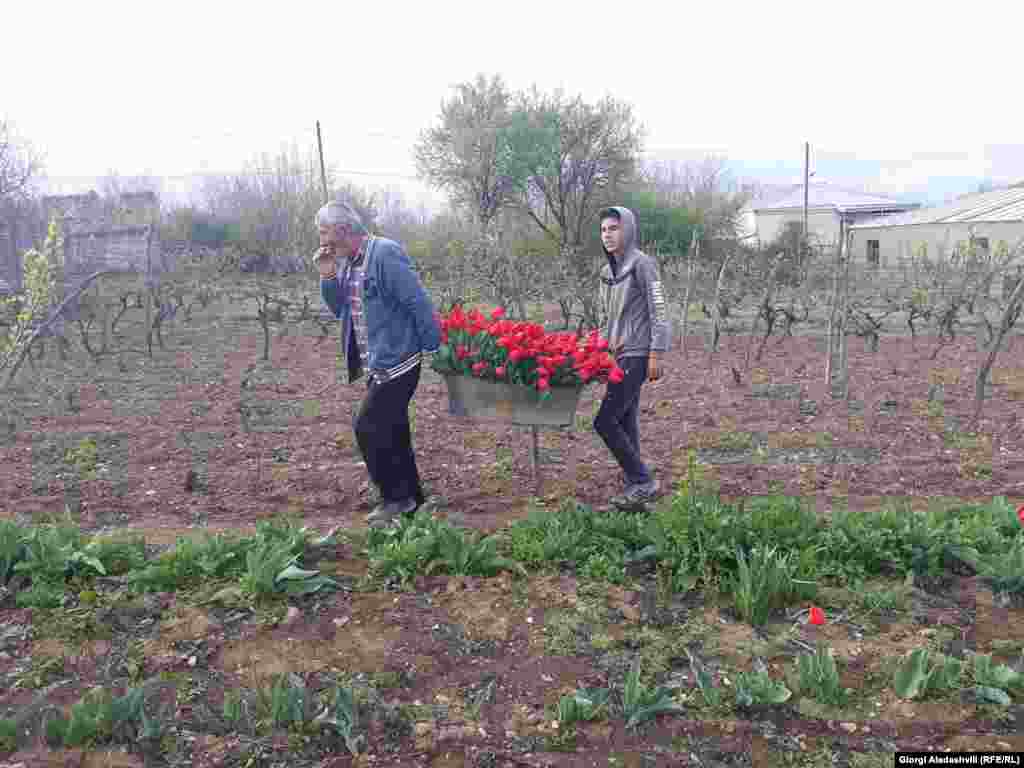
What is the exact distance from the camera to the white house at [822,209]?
41.8 m

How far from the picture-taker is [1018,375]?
9391mm

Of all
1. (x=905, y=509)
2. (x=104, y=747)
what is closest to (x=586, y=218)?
(x=905, y=509)

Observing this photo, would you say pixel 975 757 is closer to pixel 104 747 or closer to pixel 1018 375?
pixel 104 747

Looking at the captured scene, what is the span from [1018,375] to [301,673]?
8.92 meters

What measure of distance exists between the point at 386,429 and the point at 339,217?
41.9 inches

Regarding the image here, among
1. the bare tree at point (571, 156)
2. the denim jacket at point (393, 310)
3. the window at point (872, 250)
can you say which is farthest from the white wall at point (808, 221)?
the denim jacket at point (393, 310)

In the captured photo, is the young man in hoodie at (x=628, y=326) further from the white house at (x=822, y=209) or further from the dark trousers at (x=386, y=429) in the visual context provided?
the white house at (x=822, y=209)

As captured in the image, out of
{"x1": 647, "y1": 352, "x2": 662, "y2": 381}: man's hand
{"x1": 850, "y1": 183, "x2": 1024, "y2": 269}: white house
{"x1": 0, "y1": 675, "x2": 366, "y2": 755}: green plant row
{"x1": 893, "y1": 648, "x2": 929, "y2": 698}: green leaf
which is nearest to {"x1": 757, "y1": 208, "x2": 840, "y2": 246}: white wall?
{"x1": 850, "y1": 183, "x2": 1024, "y2": 269}: white house

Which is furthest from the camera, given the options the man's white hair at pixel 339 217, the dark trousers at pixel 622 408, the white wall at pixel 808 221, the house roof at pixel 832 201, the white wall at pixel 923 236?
the house roof at pixel 832 201

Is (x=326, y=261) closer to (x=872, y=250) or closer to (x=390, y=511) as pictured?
(x=390, y=511)

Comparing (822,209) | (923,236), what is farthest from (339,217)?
(822,209)

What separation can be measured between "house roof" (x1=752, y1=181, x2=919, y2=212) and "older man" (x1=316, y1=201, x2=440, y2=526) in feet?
128

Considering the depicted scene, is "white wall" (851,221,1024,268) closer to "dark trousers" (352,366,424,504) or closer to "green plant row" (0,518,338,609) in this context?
"dark trousers" (352,366,424,504)

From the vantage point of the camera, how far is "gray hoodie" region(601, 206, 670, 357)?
4.43 m
